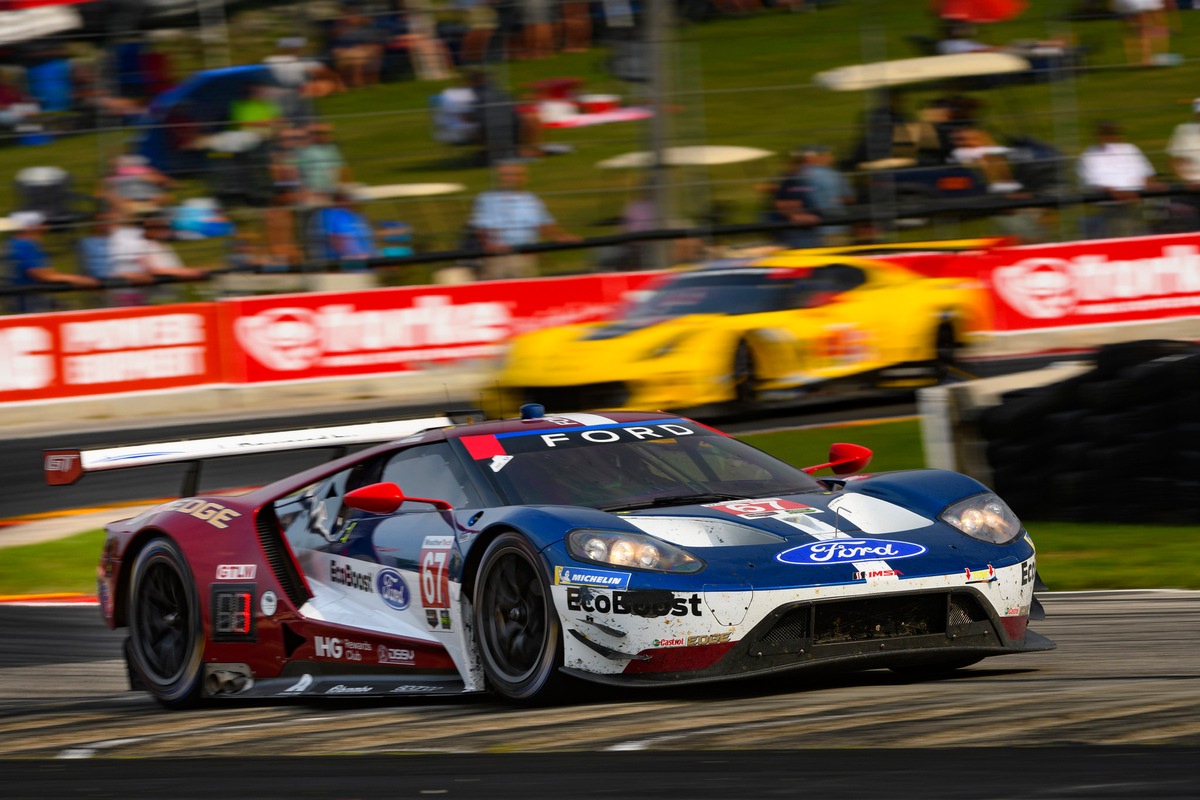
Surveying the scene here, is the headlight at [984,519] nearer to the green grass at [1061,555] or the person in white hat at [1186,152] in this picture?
the green grass at [1061,555]

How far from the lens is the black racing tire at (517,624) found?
5004 mm

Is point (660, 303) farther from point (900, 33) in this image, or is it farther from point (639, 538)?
point (639, 538)

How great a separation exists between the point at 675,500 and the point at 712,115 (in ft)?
41.9

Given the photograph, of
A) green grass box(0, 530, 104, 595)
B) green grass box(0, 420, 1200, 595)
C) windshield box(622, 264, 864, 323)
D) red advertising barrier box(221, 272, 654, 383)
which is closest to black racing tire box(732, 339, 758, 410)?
windshield box(622, 264, 864, 323)

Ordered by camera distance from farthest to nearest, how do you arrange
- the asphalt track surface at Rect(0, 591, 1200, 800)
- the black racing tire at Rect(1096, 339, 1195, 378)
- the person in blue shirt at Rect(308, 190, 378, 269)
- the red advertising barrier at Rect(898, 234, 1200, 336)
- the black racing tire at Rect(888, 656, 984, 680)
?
1. the red advertising barrier at Rect(898, 234, 1200, 336)
2. the person in blue shirt at Rect(308, 190, 378, 269)
3. the black racing tire at Rect(1096, 339, 1195, 378)
4. the black racing tire at Rect(888, 656, 984, 680)
5. the asphalt track surface at Rect(0, 591, 1200, 800)

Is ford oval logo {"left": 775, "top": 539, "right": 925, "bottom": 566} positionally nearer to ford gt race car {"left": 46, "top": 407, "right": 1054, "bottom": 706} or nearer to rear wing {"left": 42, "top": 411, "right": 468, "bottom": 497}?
ford gt race car {"left": 46, "top": 407, "right": 1054, "bottom": 706}

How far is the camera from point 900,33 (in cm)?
1906

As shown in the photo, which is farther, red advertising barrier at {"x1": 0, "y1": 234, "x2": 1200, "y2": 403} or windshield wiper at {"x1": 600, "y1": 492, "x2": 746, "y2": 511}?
red advertising barrier at {"x1": 0, "y1": 234, "x2": 1200, "y2": 403}

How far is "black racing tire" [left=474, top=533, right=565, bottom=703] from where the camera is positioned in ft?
16.4

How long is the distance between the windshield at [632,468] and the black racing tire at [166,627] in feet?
4.81

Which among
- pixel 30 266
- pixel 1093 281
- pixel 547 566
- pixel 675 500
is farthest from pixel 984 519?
pixel 30 266

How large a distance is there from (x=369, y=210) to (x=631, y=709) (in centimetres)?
1237

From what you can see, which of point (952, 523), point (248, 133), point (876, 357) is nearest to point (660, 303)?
point (876, 357)

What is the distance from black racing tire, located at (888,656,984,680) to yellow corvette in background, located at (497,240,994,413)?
22.5ft
